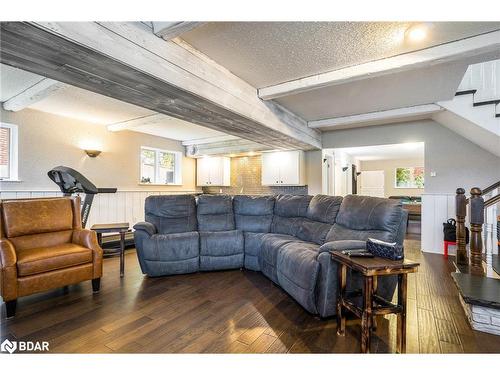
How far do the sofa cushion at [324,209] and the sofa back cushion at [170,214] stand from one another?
68.3 inches

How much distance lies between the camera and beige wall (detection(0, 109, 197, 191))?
397 centimetres

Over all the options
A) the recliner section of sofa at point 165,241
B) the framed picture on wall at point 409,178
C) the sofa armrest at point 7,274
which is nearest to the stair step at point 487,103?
the recliner section of sofa at point 165,241

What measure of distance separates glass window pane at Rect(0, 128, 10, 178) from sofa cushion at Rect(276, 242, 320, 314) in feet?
14.5

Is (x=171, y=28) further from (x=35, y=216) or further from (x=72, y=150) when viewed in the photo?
(x=72, y=150)

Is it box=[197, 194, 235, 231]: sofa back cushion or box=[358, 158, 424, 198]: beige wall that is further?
box=[358, 158, 424, 198]: beige wall

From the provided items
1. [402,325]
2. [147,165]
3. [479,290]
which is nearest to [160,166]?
[147,165]

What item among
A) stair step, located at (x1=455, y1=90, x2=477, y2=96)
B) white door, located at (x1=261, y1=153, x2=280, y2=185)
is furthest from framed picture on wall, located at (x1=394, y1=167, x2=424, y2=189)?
stair step, located at (x1=455, y1=90, x2=477, y2=96)

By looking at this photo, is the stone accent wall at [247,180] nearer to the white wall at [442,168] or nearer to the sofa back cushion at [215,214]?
the sofa back cushion at [215,214]

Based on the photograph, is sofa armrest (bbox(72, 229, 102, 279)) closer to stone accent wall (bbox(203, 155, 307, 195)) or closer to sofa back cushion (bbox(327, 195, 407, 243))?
sofa back cushion (bbox(327, 195, 407, 243))

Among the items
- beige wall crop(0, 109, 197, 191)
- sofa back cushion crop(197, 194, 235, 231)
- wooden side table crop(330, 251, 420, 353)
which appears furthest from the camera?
beige wall crop(0, 109, 197, 191)

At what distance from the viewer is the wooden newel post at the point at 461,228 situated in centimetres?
313

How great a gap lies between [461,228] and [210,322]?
3.39 m

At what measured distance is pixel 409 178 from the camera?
9594 mm
